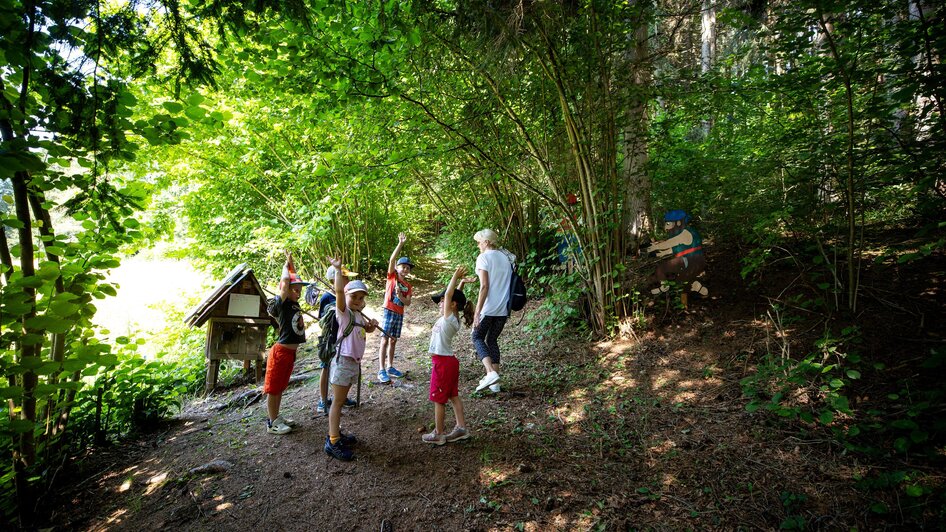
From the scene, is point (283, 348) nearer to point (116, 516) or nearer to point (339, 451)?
point (339, 451)

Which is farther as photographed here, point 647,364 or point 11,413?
point 647,364

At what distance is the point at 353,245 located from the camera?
12.5m

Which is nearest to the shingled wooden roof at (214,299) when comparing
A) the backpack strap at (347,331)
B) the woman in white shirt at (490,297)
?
the backpack strap at (347,331)

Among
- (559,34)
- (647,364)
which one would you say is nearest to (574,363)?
(647,364)

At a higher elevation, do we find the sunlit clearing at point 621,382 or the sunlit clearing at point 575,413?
the sunlit clearing at point 621,382

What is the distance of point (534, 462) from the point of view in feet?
10.2

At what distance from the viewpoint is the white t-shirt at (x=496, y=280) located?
14.4 ft

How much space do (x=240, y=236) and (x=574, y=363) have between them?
31.1ft

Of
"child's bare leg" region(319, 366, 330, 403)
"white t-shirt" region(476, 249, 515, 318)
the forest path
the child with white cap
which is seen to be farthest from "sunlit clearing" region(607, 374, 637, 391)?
"child's bare leg" region(319, 366, 330, 403)

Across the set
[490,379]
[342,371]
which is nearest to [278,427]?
[342,371]

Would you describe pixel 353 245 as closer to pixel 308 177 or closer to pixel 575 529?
pixel 308 177

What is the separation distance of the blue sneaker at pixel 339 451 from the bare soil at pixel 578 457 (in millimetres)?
71

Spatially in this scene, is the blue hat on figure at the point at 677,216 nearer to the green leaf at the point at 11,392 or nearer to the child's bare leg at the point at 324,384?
the child's bare leg at the point at 324,384

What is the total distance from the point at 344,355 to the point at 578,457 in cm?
206
